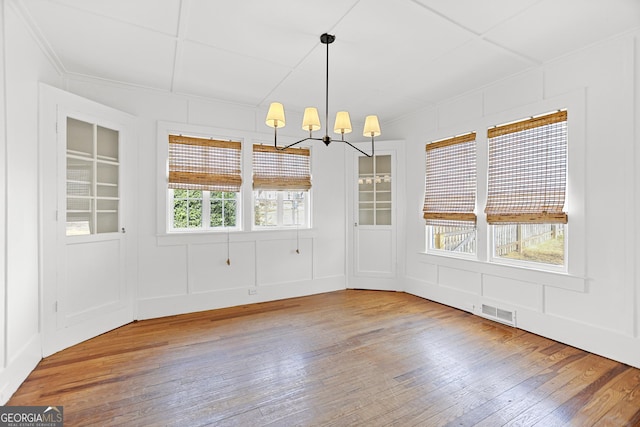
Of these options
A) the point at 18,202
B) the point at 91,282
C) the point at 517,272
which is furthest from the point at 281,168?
the point at 517,272

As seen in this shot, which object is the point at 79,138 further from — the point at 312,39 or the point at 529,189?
the point at 529,189

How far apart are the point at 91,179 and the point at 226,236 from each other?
165 cm

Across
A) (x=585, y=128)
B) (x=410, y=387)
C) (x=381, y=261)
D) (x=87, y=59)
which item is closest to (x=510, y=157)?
(x=585, y=128)

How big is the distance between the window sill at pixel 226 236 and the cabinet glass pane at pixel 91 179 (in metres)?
0.60

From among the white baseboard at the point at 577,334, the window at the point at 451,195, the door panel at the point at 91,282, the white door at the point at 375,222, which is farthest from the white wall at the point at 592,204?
the door panel at the point at 91,282

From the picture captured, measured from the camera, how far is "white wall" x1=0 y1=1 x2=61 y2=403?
7.32 feet

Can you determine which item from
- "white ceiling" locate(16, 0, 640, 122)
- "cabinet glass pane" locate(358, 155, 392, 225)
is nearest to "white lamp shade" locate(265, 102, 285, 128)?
"white ceiling" locate(16, 0, 640, 122)

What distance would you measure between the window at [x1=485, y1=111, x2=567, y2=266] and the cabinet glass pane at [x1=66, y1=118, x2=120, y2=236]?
14.4ft

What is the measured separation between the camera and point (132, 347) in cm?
302

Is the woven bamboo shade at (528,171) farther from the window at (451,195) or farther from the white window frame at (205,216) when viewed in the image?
the white window frame at (205,216)

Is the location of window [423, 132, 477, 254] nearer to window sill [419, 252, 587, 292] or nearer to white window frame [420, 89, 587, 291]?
window sill [419, 252, 587, 292]

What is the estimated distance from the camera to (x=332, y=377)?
8.13 feet

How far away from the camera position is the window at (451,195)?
4.01 m

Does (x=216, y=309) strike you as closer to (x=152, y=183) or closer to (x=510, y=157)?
(x=152, y=183)
